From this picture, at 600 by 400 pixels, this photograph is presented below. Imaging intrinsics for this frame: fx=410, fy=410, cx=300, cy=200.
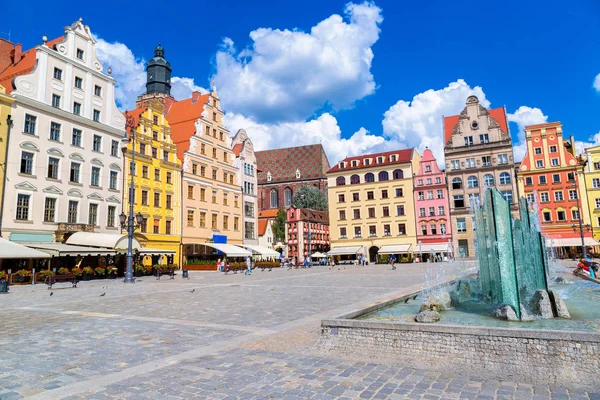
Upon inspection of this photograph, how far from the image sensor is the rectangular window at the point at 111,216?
37438 millimetres

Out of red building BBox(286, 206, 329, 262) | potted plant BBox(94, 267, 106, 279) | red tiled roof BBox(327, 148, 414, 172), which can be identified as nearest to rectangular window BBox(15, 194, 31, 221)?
potted plant BBox(94, 267, 106, 279)

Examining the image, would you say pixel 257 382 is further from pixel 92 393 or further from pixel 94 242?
pixel 94 242

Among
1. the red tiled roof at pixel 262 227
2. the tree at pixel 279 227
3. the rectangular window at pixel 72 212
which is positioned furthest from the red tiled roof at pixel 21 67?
the tree at pixel 279 227

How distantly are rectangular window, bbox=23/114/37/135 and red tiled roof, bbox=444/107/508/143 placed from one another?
54078mm

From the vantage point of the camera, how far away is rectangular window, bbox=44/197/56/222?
3209 centimetres

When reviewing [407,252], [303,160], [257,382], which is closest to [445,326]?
[257,382]

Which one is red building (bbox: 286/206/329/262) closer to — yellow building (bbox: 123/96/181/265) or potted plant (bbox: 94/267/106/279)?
yellow building (bbox: 123/96/181/265)

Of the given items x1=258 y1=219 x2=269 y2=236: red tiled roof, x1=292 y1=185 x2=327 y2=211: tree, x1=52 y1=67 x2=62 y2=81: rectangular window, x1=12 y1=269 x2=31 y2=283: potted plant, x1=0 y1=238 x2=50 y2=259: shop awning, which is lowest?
x1=12 y1=269 x2=31 y2=283: potted plant

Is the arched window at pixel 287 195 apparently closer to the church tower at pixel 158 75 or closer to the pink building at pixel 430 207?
the church tower at pixel 158 75

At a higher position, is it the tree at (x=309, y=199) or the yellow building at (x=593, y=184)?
the tree at (x=309, y=199)

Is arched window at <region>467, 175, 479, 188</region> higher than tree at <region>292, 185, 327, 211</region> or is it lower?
lower

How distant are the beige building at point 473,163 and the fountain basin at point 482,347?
54949 millimetres

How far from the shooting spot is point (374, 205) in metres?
65.6

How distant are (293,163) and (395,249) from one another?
49860mm
